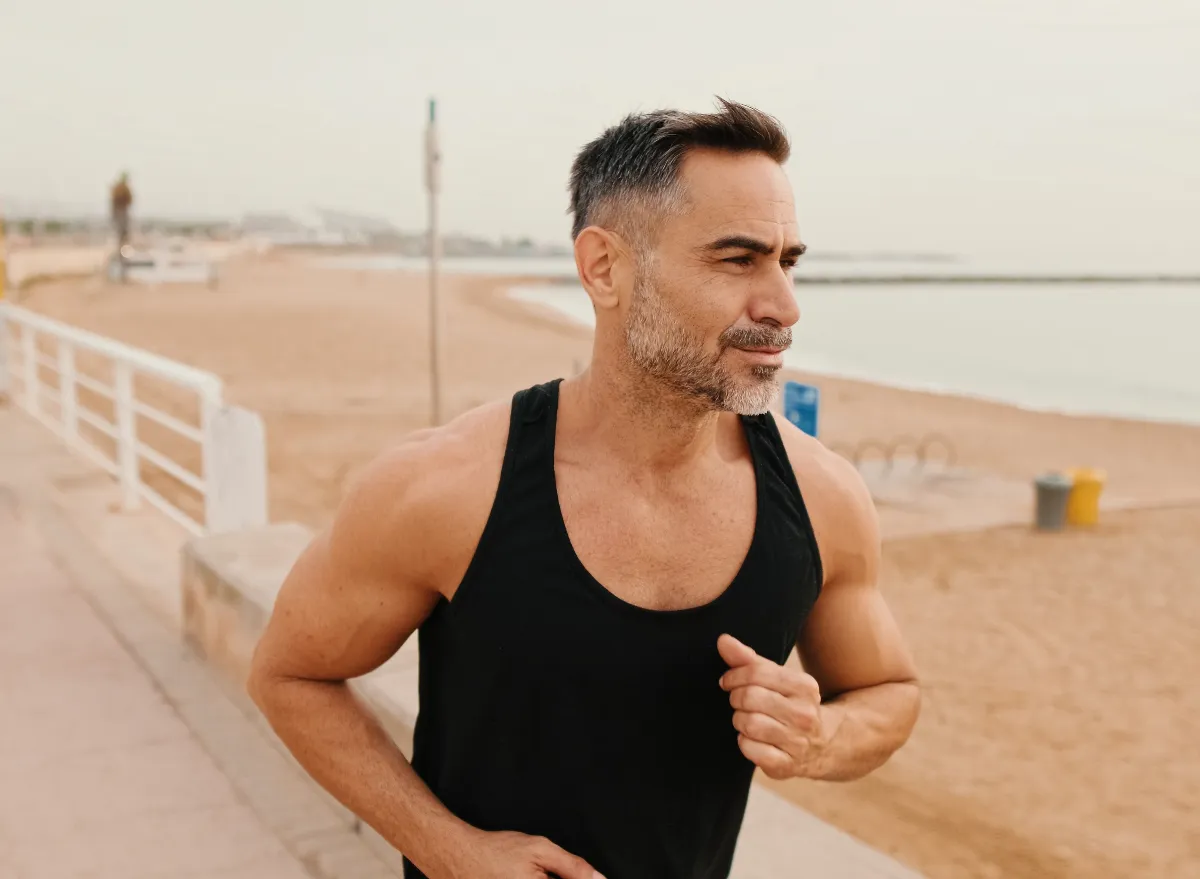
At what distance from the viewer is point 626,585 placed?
53.1 inches

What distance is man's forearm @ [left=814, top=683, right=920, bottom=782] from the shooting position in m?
1.36

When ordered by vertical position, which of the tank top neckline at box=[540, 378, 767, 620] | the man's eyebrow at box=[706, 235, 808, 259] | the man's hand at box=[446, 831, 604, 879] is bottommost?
the man's hand at box=[446, 831, 604, 879]

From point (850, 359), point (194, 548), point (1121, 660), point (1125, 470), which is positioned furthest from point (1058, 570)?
point (850, 359)

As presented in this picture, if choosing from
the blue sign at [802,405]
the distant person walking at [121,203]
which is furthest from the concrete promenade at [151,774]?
the distant person walking at [121,203]

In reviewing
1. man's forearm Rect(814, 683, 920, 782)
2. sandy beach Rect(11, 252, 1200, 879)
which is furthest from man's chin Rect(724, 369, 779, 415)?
sandy beach Rect(11, 252, 1200, 879)

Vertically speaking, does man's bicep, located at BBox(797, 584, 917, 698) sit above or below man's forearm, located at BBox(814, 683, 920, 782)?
above

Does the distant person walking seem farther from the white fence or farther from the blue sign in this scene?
the blue sign

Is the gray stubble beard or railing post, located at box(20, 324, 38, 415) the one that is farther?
railing post, located at box(20, 324, 38, 415)

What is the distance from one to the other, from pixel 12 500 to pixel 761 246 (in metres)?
6.89

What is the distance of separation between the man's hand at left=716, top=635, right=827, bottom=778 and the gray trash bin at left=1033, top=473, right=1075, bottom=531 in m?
8.63

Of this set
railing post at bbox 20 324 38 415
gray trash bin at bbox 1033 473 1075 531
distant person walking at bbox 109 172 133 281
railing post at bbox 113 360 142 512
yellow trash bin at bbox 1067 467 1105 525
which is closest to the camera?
railing post at bbox 113 360 142 512

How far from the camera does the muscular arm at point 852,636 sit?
144 centimetres

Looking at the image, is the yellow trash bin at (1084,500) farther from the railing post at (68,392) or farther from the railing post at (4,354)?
the railing post at (4,354)

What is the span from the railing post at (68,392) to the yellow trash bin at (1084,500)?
8030 mm
